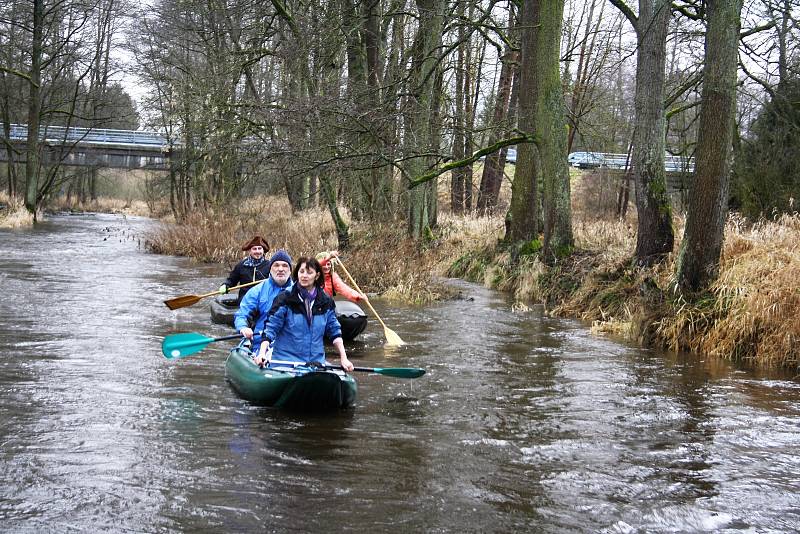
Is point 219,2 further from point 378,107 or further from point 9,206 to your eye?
point 9,206

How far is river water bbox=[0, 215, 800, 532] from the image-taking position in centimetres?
460

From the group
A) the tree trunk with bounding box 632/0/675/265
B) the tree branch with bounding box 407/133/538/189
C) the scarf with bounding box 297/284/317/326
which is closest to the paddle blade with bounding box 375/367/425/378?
the scarf with bounding box 297/284/317/326

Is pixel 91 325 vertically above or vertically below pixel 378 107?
below

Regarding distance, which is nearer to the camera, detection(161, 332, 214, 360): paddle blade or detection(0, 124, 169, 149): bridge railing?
detection(161, 332, 214, 360): paddle blade

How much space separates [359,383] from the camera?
7.86 metres

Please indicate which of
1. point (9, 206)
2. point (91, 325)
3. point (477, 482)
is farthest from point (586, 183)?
point (477, 482)

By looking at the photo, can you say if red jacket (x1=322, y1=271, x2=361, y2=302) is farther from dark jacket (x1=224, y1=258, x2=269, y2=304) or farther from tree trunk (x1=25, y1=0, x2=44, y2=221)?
tree trunk (x1=25, y1=0, x2=44, y2=221)

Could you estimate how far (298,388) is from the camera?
256 inches

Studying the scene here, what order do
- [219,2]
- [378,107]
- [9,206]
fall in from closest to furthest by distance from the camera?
[378,107]
[219,2]
[9,206]

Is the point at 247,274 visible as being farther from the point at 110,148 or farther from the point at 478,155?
the point at 110,148

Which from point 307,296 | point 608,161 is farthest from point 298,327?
point 608,161

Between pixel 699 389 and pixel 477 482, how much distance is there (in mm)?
3458

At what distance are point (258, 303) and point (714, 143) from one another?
559 cm

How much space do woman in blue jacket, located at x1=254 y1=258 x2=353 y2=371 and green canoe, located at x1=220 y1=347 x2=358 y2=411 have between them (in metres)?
0.13
